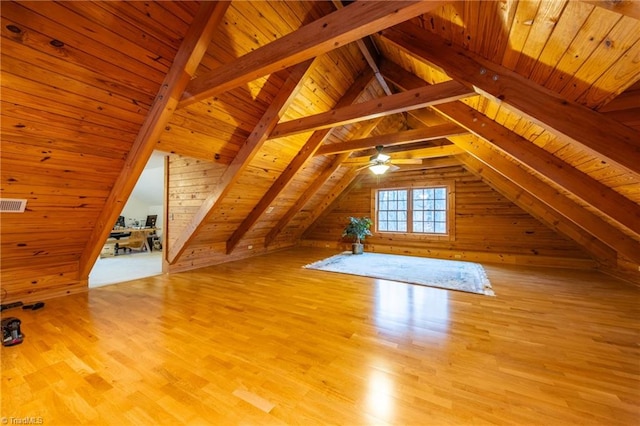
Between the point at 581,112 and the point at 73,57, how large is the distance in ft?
11.1

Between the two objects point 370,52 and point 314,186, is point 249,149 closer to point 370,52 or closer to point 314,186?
point 370,52

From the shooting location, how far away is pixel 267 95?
3.02 metres

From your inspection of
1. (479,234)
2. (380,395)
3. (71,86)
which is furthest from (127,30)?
(479,234)

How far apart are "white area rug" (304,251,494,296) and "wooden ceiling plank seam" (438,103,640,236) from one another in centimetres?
161

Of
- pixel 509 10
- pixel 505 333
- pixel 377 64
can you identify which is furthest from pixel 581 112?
pixel 377 64

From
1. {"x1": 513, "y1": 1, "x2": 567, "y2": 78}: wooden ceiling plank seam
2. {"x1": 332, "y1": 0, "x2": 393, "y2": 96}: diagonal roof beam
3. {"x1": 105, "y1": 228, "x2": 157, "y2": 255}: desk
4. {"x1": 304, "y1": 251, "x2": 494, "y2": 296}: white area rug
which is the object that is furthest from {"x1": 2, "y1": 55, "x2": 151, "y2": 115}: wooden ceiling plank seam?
{"x1": 105, "y1": 228, "x2": 157, "y2": 255}: desk

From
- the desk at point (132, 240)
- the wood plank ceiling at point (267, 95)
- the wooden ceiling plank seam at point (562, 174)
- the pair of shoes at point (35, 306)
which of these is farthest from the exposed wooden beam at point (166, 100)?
the desk at point (132, 240)

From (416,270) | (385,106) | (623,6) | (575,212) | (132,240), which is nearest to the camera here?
(623,6)

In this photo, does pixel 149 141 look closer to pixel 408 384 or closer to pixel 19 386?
pixel 19 386

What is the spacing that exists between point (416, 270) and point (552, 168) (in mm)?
2767

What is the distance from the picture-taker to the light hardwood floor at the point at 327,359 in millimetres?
1357

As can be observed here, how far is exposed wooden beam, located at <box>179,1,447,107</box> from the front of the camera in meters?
1.27

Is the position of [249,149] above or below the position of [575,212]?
above

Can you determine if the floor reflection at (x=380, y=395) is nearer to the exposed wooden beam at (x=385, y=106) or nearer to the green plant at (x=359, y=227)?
the exposed wooden beam at (x=385, y=106)
